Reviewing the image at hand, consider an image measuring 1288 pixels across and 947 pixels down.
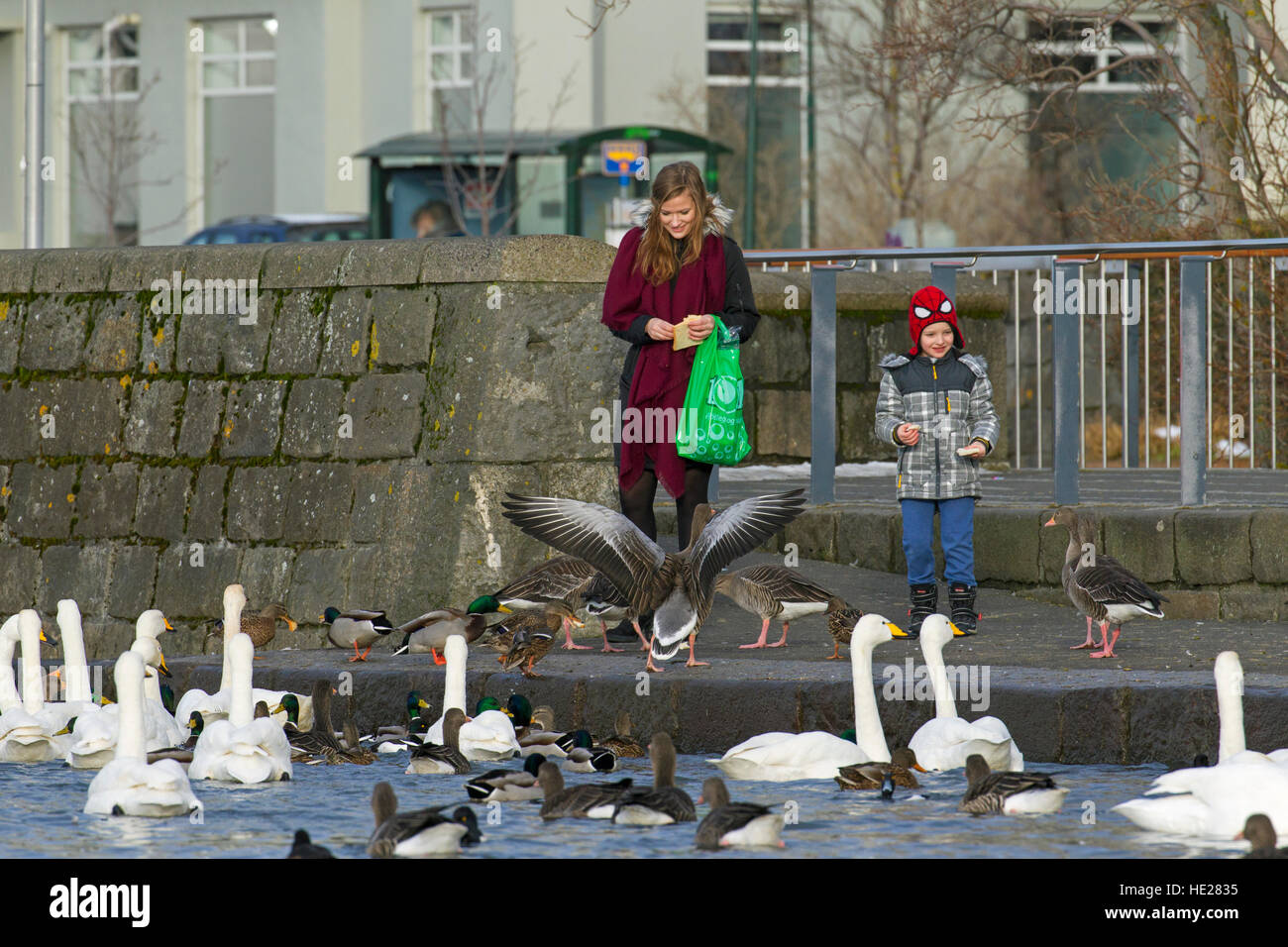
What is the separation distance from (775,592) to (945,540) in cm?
108

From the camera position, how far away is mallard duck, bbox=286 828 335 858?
575cm

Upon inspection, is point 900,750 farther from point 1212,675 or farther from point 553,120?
point 553,120

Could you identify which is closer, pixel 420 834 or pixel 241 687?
pixel 420 834

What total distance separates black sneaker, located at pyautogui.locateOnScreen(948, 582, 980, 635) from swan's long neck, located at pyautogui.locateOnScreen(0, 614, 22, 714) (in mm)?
4177

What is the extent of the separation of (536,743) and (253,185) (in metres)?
30.6

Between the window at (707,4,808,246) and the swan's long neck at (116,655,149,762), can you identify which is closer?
the swan's long neck at (116,655,149,762)

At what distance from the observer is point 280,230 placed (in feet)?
97.9

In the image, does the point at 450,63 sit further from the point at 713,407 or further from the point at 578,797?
the point at 578,797

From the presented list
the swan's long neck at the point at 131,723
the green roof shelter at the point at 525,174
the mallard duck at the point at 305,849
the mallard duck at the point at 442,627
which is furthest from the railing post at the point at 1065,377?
the green roof shelter at the point at 525,174

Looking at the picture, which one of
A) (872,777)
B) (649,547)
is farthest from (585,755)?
(649,547)

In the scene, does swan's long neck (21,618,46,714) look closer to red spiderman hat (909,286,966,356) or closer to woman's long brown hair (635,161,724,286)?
woman's long brown hair (635,161,724,286)

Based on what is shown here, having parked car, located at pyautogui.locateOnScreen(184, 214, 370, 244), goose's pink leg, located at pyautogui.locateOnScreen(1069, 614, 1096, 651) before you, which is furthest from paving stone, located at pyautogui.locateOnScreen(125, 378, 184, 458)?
parked car, located at pyautogui.locateOnScreen(184, 214, 370, 244)

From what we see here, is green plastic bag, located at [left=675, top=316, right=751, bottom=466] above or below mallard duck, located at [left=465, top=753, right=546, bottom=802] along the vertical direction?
above
